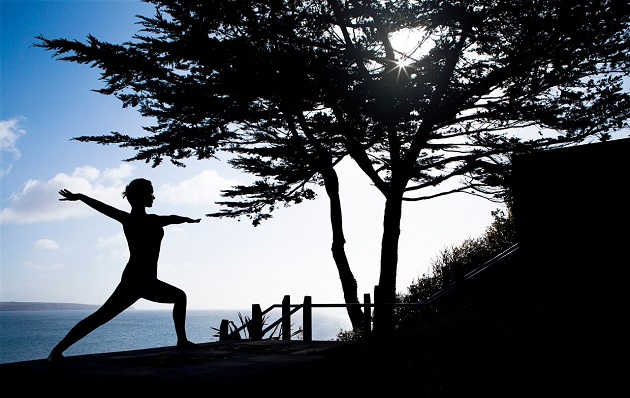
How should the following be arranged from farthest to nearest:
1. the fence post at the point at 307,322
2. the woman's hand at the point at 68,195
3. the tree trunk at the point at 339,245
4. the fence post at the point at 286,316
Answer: the tree trunk at the point at 339,245 → the fence post at the point at 286,316 → the fence post at the point at 307,322 → the woman's hand at the point at 68,195

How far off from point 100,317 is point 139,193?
1580 mm

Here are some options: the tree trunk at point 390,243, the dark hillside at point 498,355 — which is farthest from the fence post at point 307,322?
the dark hillside at point 498,355

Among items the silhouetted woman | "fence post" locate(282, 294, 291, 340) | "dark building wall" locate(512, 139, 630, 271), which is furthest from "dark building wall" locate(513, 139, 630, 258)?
the silhouetted woman

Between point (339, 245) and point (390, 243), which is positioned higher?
point (339, 245)

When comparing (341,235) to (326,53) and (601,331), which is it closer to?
(326,53)

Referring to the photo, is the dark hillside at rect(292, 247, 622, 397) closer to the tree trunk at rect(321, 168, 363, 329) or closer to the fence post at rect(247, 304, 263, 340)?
the fence post at rect(247, 304, 263, 340)

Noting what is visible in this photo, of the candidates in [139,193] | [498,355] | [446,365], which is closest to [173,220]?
[139,193]

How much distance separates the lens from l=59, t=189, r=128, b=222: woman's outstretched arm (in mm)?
5816

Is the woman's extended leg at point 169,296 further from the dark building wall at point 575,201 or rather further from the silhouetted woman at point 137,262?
the dark building wall at point 575,201

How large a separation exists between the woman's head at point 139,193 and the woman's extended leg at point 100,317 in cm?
109

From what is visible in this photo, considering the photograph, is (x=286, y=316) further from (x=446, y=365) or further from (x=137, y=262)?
(x=446, y=365)

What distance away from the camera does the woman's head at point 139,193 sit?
20.9 ft

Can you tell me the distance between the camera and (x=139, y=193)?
6.39m

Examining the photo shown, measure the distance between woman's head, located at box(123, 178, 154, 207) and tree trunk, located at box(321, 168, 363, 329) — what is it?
30.6 ft
